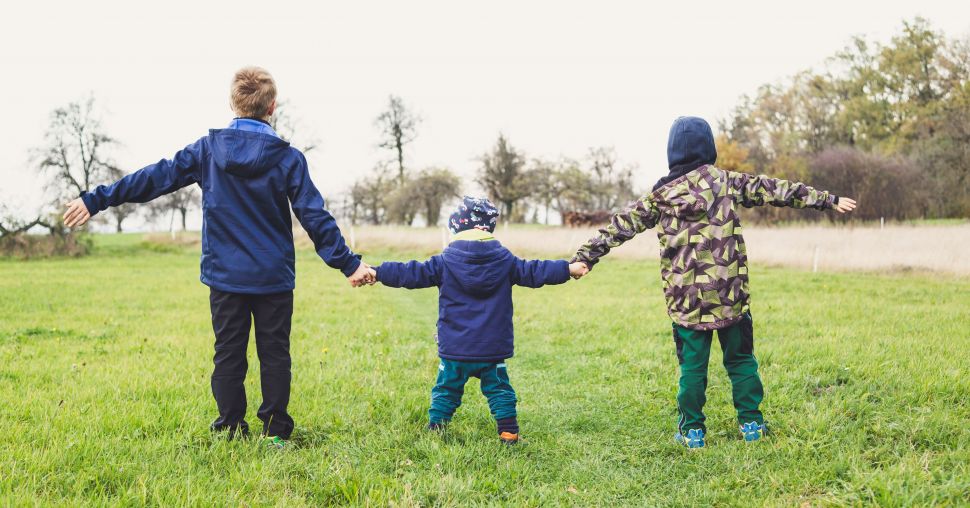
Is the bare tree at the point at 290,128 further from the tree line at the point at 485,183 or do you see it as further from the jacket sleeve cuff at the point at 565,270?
the jacket sleeve cuff at the point at 565,270

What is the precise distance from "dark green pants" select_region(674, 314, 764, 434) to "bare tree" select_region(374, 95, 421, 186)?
147 feet

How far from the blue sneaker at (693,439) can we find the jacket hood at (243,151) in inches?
119

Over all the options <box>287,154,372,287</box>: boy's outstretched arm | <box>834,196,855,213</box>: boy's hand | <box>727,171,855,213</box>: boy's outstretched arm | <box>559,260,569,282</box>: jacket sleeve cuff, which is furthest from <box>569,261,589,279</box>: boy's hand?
<box>834,196,855,213</box>: boy's hand

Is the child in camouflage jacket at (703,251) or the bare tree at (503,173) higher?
the bare tree at (503,173)

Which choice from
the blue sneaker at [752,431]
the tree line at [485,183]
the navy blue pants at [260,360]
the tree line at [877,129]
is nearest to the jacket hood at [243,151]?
the navy blue pants at [260,360]

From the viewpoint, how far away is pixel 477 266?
13.4 ft

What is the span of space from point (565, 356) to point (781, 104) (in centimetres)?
4363

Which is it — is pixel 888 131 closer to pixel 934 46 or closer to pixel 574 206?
pixel 934 46

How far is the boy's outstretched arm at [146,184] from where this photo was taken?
12.5ft

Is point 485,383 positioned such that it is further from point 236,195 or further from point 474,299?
point 236,195

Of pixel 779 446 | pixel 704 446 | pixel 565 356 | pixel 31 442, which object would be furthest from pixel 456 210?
pixel 565 356

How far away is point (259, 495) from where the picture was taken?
10.6 feet

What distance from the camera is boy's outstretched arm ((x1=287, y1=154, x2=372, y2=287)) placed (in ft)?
13.0

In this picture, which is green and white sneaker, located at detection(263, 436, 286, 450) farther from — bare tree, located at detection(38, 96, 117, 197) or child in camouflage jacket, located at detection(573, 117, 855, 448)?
bare tree, located at detection(38, 96, 117, 197)
